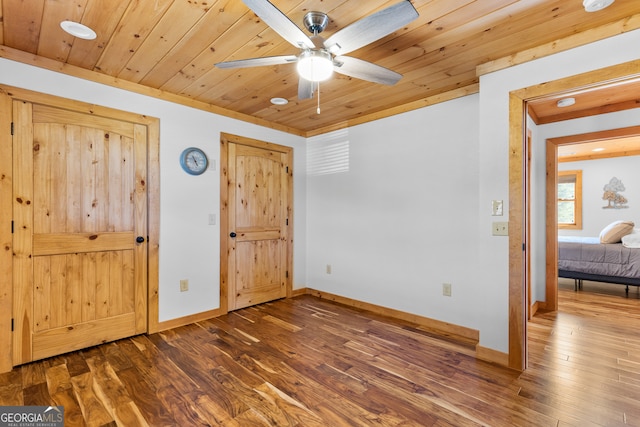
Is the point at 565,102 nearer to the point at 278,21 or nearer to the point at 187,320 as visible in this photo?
the point at 278,21

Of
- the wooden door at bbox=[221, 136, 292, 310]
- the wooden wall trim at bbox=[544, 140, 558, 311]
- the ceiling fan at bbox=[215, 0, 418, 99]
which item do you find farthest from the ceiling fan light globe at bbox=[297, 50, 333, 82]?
the wooden wall trim at bbox=[544, 140, 558, 311]

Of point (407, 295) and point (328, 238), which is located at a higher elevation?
point (328, 238)

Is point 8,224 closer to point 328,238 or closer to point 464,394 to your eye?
point 328,238

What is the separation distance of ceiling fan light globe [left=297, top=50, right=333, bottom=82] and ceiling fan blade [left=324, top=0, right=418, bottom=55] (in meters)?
0.06

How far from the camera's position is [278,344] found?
8.88ft

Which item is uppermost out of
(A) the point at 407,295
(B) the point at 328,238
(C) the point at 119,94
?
(C) the point at 119,94

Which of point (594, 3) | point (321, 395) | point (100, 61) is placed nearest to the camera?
point (594, 3)

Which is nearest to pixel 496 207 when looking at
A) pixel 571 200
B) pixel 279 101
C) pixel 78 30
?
pixel 279 101

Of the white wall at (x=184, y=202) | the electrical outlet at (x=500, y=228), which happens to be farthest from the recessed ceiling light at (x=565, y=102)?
the white wall at (x=184, y=202)

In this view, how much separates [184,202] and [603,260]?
568 cm

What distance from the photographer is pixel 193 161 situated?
3238 mm

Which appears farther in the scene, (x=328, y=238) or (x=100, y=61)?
(x=328, y=238)

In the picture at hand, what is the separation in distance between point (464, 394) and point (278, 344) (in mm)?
1509

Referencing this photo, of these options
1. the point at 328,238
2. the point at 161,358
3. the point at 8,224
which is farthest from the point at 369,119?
the point at 8,224
